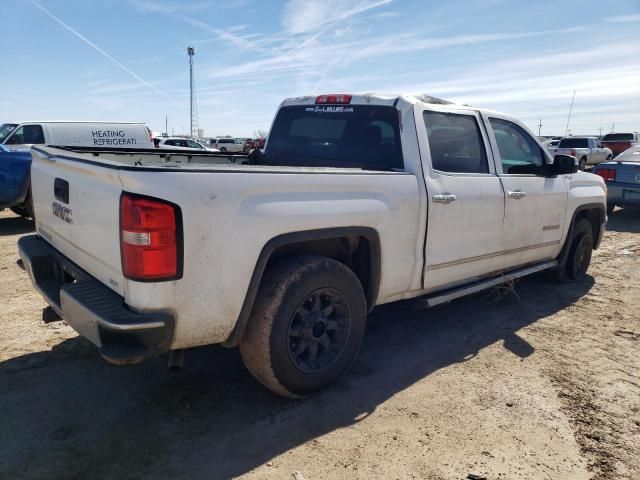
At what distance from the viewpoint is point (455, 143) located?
3.98 metres

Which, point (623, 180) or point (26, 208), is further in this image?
point (623, 180)

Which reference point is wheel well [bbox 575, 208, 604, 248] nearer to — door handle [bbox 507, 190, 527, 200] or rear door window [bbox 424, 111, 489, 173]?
door handle [bbox 507, 190, 527, 200]

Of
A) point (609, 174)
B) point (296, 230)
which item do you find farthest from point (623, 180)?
point (296, 230)

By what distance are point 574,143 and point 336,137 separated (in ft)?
78.9

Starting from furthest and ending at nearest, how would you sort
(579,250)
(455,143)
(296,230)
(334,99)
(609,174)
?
(609,174) → (579,250) → (334,99) → (455,143) → (296,230)

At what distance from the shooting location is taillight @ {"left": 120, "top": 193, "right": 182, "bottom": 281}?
227 cm

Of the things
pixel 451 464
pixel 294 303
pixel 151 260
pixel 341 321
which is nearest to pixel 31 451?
pixel 151 260

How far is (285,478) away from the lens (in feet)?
7.87

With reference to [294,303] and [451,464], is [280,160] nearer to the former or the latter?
[294,303]

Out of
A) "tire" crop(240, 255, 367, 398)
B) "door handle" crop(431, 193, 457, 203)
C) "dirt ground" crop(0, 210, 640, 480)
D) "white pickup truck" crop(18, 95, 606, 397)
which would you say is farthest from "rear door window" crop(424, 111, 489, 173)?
"dirt ground" crop(0, 210, 640, 480)

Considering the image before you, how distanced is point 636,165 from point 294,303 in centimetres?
959

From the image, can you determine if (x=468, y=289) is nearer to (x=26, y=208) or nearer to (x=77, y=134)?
(x=26, y=208)

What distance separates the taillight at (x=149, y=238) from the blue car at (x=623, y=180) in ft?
33.5

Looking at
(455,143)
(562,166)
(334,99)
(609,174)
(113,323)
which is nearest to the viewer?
(113,323)
